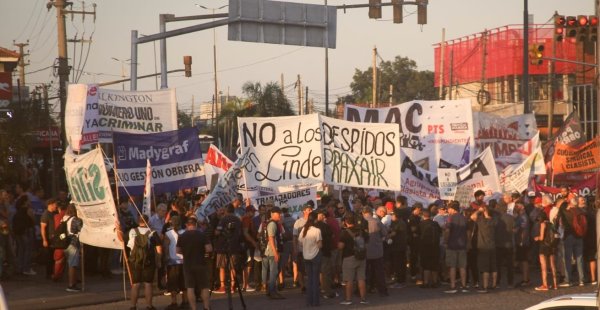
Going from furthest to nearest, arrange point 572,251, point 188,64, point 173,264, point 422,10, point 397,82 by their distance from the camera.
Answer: point 397,82 < point 188,64 < point 422,10 < point 572,251 < point 173,264

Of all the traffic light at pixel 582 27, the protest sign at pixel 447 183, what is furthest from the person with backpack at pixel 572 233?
the traffic light at pixel 582 27

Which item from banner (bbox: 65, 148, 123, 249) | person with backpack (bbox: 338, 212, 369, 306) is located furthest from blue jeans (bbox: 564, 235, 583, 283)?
banner (bbox: 65, 148, 123, 249)

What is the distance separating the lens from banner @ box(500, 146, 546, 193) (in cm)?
2562

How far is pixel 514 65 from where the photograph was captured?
67562mm

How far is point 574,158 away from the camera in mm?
26344

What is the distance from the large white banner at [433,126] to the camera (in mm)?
27203

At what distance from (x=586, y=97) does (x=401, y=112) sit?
3358cm

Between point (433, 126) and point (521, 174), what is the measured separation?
8.72 feet

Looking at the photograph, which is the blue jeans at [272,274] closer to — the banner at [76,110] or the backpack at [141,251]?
the backpack at [141,251]

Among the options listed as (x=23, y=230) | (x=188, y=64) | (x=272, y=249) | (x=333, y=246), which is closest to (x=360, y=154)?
(x=333, y=246)

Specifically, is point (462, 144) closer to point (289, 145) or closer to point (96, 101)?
point (289, 145)

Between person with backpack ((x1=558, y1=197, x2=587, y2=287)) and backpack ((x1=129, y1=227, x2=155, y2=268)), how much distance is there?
8116 mm

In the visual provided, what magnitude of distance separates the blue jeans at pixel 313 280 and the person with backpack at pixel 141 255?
2.64m

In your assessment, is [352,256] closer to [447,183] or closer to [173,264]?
[173,264]
